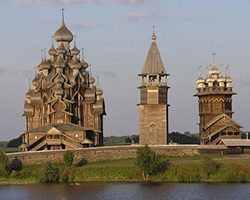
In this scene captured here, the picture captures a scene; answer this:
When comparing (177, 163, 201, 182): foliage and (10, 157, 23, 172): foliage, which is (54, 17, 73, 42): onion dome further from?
(177, 163, 201, 182): foliage

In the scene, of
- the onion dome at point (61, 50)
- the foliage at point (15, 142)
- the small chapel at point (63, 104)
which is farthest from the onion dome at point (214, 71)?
the foliage at point (15, 142)

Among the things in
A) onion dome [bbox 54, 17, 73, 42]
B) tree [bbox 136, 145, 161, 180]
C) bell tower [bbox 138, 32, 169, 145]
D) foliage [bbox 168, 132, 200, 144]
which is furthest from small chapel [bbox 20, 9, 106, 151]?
foliage [bbox 168, 132, 200, 144]

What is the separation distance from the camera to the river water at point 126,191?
191 feet

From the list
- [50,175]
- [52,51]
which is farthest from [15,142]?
[50,175]

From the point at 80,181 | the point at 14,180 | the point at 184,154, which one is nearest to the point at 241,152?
the point at 184,154

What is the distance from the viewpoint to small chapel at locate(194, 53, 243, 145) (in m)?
86.4

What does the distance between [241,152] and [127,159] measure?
12484mm

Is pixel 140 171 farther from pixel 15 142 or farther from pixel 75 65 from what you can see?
pixel 15 142

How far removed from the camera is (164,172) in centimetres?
6888

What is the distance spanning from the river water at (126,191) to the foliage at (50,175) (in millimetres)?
2087

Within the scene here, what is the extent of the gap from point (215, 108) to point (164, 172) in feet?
73.9

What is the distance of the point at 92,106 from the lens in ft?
313

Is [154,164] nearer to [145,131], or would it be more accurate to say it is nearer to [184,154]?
[184,154]

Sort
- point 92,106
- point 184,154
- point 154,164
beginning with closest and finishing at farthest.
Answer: point 154,164, point 184,154, point 92,106
